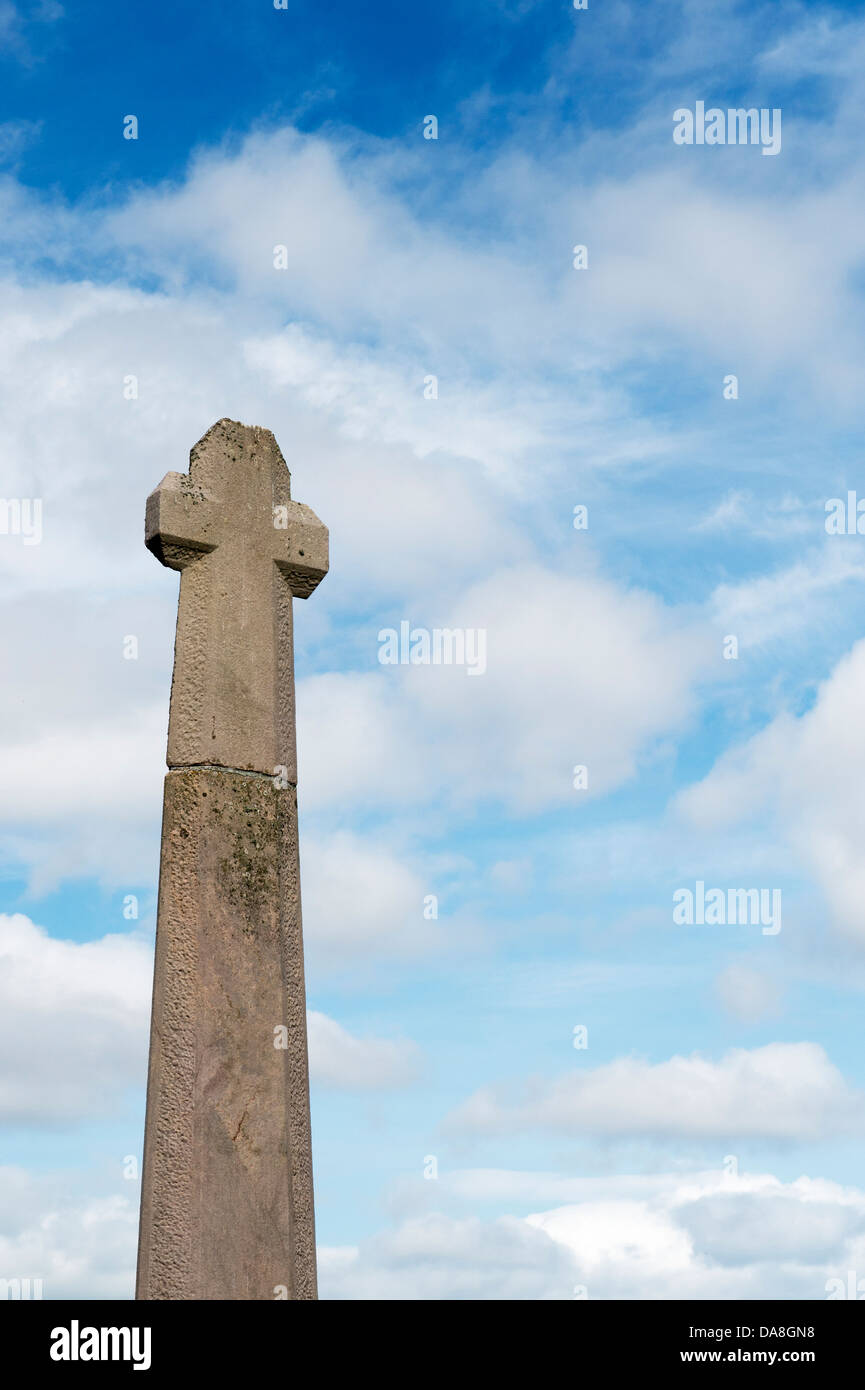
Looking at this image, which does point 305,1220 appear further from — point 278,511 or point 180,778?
point 278,511

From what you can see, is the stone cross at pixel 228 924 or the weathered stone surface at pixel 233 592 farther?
the weathered stone surface at pixel 233 592

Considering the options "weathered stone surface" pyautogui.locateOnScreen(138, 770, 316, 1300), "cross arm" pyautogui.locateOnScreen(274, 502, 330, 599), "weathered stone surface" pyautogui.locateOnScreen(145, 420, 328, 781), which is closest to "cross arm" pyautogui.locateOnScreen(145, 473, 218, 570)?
"weathered stone surface" pyautogui.locateOnScreen(145, 420, 328, 781)

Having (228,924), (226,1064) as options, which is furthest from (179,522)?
(226,1064)

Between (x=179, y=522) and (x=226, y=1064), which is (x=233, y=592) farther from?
(x=226, y=1064)

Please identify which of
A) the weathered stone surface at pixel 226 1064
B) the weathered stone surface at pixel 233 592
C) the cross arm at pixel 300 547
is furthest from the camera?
the cross arm at pixel 300 547

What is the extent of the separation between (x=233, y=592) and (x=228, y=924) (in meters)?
1.66

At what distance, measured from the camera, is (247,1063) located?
729 cm

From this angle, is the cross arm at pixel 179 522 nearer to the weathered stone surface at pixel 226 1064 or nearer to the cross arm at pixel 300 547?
the cross arm at pixel 300 547

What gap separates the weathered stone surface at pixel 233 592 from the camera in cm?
752

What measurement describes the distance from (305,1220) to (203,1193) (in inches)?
25.4

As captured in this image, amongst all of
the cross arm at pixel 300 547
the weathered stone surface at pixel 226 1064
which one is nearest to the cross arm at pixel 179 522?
the cross arm at pixel 300 547

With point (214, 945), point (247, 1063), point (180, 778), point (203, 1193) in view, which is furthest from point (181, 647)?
point (203, 1193)

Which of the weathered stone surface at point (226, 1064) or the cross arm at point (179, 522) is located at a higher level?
the cross arm at point (179, 522)

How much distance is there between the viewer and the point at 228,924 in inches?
290
